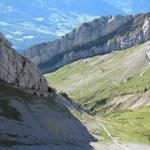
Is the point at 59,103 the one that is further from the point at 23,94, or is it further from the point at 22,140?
the point at 22,140

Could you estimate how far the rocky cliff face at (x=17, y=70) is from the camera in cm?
13750

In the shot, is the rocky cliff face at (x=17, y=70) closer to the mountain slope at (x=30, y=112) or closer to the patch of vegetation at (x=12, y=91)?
the mountain slope at (x=30, y=112)

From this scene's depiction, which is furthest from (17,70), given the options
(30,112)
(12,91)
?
(30,112)

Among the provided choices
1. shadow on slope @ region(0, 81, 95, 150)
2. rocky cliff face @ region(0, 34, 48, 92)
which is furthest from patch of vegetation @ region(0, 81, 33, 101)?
rocky cliff face @ region(0, 34, 48, 92)

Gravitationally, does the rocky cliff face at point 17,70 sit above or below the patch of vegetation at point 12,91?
above

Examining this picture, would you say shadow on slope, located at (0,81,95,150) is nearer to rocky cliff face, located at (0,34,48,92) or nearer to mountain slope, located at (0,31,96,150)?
mountain slope, located at (0,31,96,150)

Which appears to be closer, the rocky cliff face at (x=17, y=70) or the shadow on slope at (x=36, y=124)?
the shadow on slope at (x=36, y=124)

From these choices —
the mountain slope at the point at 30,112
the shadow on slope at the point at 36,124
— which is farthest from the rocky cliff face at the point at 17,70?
the shadow on slope at the point at 36,124

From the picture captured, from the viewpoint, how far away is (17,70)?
472 feet

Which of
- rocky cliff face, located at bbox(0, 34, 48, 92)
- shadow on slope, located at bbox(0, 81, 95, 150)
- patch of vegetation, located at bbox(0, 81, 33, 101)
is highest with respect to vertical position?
rocky cliff face, located at bbox(0, 34, 48, 92)

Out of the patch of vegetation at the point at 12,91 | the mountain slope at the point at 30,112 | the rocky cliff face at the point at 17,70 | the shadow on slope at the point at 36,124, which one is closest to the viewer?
the shadow on slope at the point at 36,124

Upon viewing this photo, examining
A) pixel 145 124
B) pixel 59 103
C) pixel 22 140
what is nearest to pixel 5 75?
pixel 59 103

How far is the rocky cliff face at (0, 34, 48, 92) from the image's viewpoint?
13750 centimetres

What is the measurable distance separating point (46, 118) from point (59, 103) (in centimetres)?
2635
